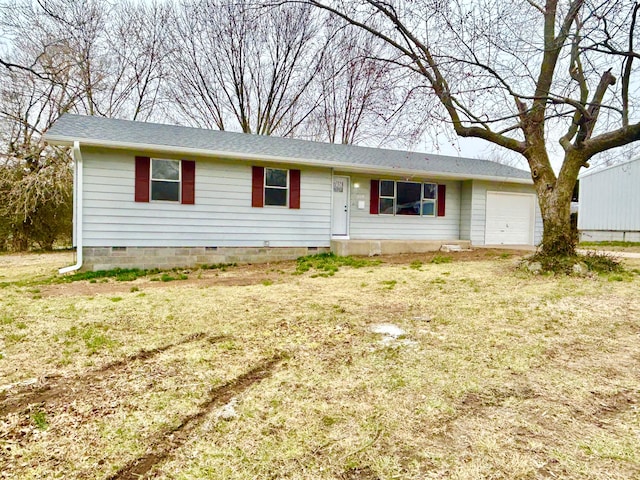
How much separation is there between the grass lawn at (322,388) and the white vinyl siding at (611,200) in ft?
44.8

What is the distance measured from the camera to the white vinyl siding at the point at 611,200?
15461 mm

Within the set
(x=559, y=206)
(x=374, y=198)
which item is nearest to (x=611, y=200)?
(x=374, y=198)

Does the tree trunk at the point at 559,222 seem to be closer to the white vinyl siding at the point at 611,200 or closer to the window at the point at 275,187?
the window at the point at 275,187

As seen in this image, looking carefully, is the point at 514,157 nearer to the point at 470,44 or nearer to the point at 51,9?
the point at 470,44

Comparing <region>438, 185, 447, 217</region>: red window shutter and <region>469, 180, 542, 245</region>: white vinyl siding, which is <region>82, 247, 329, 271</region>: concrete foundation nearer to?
<region>438, 185, 447, 217</region>: red window shutter

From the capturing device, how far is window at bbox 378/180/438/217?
11.4 m

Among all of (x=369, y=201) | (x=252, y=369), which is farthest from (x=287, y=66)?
(x=252, y=369)

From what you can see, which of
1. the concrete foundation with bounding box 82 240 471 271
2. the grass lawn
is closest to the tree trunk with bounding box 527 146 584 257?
the grass lawn

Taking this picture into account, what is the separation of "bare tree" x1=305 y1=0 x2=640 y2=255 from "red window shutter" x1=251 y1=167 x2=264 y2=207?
3958 millimetres

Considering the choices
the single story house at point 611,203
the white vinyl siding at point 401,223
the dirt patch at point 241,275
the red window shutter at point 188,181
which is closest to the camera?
the dirt patch at point 241,275

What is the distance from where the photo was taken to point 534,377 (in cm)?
278

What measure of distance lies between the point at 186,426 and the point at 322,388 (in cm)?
91

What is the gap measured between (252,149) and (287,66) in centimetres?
1037

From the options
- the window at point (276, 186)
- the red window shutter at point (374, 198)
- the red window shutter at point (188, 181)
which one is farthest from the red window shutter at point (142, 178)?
the red window shutter at point (374, 198)
